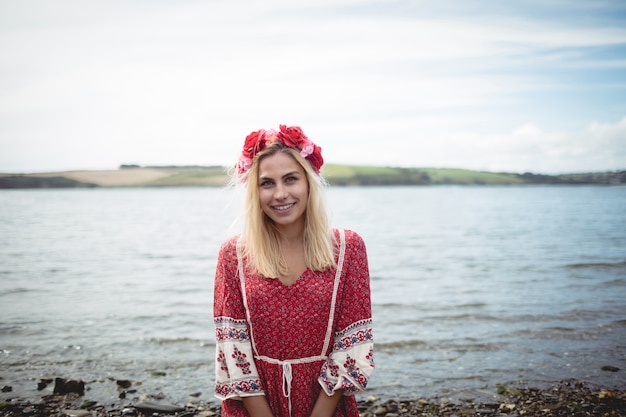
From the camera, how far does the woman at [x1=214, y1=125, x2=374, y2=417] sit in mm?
3219

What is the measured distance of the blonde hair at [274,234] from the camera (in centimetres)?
327

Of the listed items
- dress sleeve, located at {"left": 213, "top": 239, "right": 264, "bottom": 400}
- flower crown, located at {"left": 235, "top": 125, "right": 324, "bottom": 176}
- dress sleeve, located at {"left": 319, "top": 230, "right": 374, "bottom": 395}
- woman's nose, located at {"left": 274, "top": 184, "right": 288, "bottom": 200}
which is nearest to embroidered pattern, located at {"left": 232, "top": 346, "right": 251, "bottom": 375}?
dress sleeve, located at {"left": 213, "top": 239, "right": 264, "bottom": 400}

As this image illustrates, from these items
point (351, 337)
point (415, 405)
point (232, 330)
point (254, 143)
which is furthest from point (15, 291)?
point (351, 337)

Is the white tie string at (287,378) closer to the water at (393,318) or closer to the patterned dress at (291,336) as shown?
the patterned dress at (291,336)

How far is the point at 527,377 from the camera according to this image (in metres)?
7.66

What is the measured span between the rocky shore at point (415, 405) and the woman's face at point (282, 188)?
4175mm

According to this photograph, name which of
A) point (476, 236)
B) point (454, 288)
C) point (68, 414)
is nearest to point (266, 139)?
point (68, 414)

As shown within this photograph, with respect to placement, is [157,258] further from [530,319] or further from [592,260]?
[592,260]

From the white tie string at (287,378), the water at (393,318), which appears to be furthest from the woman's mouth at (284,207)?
the white tie string at (287,378)

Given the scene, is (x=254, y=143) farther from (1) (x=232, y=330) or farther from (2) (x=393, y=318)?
(2) (x=393, y=318)

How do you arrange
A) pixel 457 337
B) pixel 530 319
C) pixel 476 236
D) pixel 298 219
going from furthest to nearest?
pixel 476 236
pixel 530 319
pixel 457 337
pixel 298 219

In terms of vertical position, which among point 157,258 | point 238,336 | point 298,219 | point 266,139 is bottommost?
point 157,258

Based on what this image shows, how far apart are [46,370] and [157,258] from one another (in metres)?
14.5

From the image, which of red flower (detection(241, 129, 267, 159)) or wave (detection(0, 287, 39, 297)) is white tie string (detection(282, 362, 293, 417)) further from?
wave (detection(0, 287, 39, 297))
